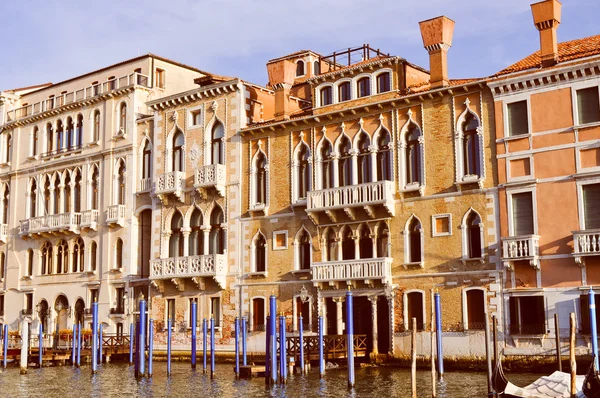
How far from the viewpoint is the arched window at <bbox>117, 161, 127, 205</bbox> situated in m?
32.8

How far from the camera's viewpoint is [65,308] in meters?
34.3

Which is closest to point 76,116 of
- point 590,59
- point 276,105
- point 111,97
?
point 111,97

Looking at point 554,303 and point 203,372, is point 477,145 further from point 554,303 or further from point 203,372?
point 203,372

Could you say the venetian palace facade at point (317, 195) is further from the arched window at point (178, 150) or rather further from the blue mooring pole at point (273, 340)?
the blue mooring pole at point (273, 340)

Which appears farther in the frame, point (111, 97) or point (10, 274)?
point (10, 274)

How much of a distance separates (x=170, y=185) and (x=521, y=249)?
13.2 meters

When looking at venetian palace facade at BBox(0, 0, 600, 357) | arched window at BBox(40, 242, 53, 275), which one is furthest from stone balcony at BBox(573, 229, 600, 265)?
arched window at BBox(40, 242, 53, 275)

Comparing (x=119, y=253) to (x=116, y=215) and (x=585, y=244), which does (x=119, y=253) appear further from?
(x=585, y=244)

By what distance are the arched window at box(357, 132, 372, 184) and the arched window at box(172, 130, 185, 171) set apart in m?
7.53

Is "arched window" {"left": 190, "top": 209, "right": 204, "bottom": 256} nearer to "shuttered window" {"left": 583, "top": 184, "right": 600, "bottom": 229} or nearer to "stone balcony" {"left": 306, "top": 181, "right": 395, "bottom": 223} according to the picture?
"stone balcony" {"left": 306, "top": 181, "right": 395, "bottom": 223}

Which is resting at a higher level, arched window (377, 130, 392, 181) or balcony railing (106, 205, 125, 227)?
arched window (377, 130, 392, 181)

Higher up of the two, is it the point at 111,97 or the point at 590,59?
the point at 111,97

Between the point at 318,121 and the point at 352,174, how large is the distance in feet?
7.22

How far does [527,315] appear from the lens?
22703 mm
